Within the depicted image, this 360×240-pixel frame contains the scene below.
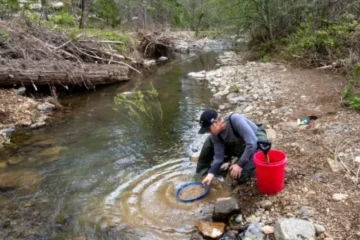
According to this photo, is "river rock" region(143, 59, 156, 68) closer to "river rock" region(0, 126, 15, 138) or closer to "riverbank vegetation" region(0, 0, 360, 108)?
"riverbank vegetation" region(0, 0, 360, 108)

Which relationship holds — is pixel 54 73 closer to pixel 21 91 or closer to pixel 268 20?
pixel 21 91

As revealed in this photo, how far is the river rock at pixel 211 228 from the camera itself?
3.38m

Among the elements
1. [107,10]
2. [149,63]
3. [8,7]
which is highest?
[8,7]

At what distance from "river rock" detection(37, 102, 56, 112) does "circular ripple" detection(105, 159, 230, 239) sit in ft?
13.5

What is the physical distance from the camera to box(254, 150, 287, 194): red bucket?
3.46 m

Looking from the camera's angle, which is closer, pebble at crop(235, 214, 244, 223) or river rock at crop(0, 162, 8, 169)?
pebble at crop(235, 214, 244, 223)

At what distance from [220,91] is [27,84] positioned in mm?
4906

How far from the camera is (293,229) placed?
9.67ft

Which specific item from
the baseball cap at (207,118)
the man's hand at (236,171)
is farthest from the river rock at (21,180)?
the man's hand at (236,171)

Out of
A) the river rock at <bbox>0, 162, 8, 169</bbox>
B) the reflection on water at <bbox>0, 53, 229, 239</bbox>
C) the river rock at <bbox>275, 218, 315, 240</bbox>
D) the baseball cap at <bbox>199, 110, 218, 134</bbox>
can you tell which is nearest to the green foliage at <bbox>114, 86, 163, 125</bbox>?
the reflection on water at <bbox>0, 53, 229, 239</bbox>

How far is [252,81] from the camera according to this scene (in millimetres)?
9859

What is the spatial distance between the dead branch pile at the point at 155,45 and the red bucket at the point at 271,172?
13132mm

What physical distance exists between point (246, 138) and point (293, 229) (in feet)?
4.13

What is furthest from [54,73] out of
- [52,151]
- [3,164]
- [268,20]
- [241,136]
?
[268,20]
